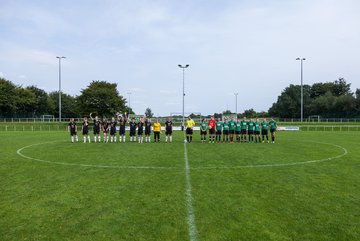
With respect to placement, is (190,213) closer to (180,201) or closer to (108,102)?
(180,201)

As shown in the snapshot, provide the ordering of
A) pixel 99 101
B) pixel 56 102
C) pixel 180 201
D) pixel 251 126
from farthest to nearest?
pixel 56 102
pixel 99 101
pixel 251 126
pixel 180 201

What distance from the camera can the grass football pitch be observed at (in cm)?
500

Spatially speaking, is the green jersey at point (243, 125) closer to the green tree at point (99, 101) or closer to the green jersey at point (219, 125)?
the green jersey at point (219, 125)

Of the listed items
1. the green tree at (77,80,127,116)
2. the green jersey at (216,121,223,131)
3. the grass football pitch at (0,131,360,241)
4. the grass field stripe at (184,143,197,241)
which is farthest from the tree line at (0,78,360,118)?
the grass field stripe at (184,143,197,241)

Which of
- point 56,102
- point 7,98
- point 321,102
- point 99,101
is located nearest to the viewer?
point 99,101

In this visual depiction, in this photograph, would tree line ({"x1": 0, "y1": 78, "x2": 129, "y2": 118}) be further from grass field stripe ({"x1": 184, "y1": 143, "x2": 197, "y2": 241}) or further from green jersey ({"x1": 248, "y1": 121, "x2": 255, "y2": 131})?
grass field stripe ({"x1": 184, "y1": 143, "x2": 197, "y2": 241})

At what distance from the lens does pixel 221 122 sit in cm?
2177

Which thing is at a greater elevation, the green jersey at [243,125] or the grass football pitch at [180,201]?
the green jersey at [243,125]

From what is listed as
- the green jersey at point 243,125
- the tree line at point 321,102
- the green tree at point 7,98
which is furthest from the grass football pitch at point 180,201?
the tree line at point 321,102

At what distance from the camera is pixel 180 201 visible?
6582mm

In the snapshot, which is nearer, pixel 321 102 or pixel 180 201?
pixel 180 201

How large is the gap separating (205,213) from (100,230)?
1948 millimetres

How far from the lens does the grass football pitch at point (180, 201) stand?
5.00m

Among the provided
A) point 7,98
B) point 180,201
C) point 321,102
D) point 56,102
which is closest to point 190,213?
point 180,201
